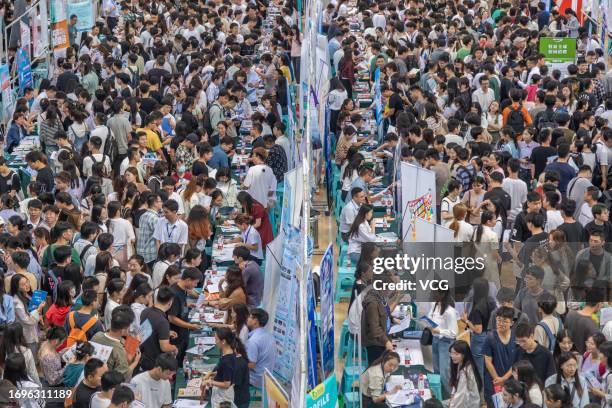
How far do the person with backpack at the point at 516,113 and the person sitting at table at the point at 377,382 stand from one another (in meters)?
7.36

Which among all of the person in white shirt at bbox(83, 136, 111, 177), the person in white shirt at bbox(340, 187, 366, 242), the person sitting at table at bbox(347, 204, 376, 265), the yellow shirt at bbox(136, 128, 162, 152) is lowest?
the person sitting at table at bbox(347, 204, 376, 265)

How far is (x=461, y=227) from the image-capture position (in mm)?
12906

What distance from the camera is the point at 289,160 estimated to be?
53.1 feet

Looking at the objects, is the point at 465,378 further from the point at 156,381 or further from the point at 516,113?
the point at 516,113

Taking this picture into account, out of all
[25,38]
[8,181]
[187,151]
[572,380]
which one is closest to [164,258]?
[8,181]

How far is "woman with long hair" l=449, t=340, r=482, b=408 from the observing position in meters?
10.3

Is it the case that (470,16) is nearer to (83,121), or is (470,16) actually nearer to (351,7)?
(351,7)

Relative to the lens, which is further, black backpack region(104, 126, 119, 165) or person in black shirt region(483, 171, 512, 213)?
black backpack region(104, 126, 119, 165)

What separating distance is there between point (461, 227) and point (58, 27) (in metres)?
12.1

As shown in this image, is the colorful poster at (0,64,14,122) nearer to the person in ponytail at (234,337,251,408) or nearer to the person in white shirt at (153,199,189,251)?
the person in white shirt at (153,199,189,251)

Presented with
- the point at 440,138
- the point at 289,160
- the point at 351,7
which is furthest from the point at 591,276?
the point at 351,7

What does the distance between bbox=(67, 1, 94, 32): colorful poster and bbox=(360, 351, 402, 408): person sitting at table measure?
14.8 m

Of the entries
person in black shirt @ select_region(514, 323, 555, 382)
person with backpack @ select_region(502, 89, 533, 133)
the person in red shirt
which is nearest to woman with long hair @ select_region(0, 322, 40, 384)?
the person in red shirt

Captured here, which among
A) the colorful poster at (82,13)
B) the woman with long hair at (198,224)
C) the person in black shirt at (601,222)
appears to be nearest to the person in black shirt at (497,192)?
the person in black shirt at (601,222)
